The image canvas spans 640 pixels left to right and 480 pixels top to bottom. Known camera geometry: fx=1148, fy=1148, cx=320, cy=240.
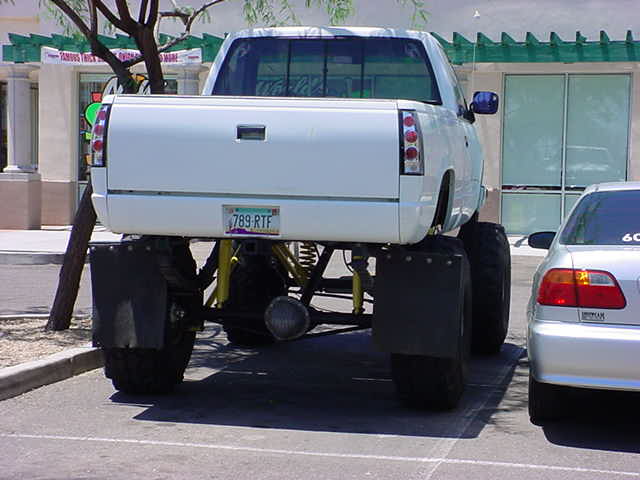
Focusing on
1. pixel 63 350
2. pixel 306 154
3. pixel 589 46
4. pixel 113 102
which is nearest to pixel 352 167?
pixel 306 154

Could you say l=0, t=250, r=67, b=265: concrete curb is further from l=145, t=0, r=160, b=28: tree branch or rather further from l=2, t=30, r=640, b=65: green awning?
l=145, t=0, r=160, b=28: tree branch

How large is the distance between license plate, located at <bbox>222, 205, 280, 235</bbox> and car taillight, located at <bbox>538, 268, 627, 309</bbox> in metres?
1.63

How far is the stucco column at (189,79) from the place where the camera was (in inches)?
874

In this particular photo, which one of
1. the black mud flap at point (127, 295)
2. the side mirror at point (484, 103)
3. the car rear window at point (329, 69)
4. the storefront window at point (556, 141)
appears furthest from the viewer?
the storefront window at point (556, 141)

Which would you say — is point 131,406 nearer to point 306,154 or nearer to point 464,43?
point 306,154

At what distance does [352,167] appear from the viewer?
6637mm

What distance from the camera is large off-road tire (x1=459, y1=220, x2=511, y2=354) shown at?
31.6 feet

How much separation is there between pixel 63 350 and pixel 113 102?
264cm

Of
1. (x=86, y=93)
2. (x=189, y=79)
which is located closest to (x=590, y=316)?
(x=189, y=79)

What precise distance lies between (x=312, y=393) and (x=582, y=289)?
2.44 metres

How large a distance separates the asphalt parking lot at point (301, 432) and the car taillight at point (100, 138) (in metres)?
1.60

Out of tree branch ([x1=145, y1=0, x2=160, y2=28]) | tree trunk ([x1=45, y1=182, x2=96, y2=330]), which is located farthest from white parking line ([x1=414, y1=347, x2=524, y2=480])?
tree branch ([x1=145, y1=0, x2=160, y2=28])

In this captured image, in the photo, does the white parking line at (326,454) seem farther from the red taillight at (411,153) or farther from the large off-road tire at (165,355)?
the red taillight at (411,153)

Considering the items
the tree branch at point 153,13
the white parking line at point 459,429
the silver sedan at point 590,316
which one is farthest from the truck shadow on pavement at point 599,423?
the tree branch at point 153,13
